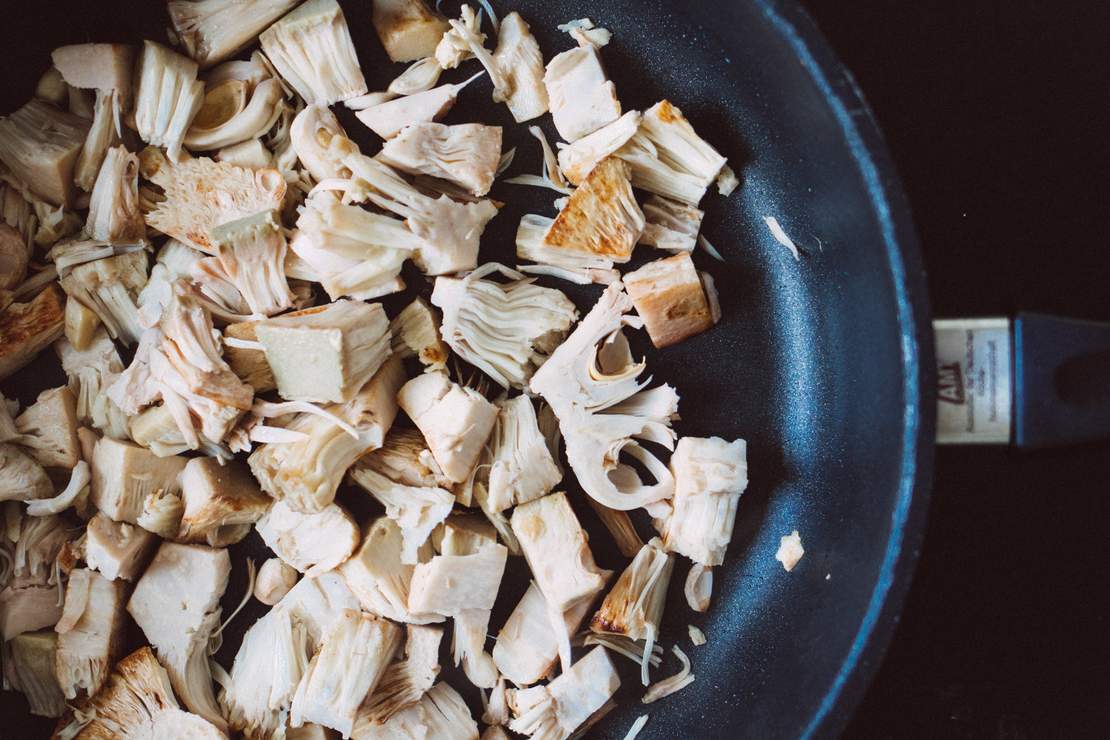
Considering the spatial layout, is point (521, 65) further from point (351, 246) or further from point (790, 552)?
point (790, 552)

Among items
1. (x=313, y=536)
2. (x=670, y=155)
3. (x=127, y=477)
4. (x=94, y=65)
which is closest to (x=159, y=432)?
(x=127, y=477)

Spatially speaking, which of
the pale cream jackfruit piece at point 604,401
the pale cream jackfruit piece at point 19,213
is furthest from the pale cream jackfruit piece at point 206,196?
the pale cream jackfruit piece at point 604,401

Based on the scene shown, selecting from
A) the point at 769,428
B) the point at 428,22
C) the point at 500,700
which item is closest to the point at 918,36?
the point at 769,428

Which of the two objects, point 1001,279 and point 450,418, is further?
point 1001,279

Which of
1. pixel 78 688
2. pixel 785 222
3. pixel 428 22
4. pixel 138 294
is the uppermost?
→ pixel 428 22

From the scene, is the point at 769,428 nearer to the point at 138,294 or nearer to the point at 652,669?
the point at 652,669

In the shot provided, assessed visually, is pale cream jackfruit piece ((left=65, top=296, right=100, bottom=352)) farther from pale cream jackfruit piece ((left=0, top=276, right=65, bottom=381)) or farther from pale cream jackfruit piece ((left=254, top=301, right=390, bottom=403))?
pale cream jackfruit piece ((left=254, top=301, right=390, bottom=403))
